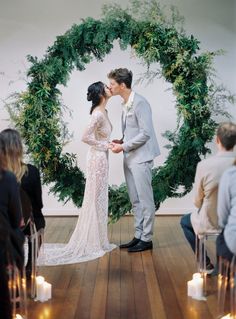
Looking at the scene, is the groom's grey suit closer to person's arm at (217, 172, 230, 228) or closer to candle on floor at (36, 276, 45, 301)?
→ candle on floor at (36, 276, 45, 301)

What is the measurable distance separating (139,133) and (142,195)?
0.56m

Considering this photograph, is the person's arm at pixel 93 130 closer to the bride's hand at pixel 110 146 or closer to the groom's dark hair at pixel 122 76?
the bride's hand at pixel 110 146

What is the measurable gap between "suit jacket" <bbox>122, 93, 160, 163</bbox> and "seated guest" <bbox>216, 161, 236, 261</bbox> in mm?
1801

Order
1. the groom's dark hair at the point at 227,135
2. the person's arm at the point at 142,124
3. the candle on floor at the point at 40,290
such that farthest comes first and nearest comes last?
the person's arm at the point at 142,124 < the candle on floor at the point at 40,290 < the groom's dark hair at the point at 227,135

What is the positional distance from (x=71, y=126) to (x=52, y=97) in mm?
1546

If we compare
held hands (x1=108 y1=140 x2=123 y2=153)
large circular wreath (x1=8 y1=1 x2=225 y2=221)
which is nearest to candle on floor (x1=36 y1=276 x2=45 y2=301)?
held hands (x1=108 y1=140 x2=123 y2=153)

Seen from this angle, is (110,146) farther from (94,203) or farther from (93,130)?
(94,203)

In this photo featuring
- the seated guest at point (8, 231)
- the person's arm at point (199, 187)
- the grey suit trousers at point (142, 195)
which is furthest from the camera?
the grey suit trousers at point (142, 195)

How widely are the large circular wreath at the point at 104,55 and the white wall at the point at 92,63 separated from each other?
4.75ft

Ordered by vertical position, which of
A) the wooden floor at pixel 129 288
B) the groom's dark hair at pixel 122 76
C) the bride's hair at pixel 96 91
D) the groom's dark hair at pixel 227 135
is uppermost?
the groom's dark hair at pixel 122 76

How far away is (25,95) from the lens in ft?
16.0

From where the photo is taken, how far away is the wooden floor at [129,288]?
3109 mm

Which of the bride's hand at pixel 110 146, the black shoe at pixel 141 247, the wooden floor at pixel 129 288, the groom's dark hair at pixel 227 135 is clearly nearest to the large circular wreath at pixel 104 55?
the black shoe at pixel 141 247

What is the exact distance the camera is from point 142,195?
4559mm
